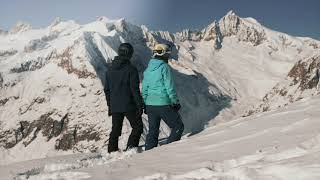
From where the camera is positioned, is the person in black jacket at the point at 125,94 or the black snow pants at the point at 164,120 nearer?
the black snow pants at the point at 164,120

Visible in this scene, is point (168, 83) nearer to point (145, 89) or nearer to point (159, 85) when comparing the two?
point (159, 85)

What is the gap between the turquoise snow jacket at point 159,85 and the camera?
1331 cm

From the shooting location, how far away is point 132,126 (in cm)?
1417

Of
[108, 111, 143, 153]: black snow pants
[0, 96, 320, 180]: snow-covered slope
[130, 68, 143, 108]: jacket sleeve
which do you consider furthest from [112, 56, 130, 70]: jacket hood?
[0, 96, 320, 180]: snow-covered slope

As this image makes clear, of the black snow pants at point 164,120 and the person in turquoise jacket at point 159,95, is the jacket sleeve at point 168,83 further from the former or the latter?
the black snow pants at point 164,120

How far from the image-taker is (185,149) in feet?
36.8

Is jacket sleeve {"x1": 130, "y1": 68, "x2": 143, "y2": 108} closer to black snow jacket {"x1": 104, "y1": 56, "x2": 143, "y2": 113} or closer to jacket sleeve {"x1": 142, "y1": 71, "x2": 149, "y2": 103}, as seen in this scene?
black snow jacket {"x1": 104, "y1": 56, "x2": 143, "y2": 113}

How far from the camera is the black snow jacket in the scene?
45.8 ft

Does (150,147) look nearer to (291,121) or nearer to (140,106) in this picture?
(140,106)

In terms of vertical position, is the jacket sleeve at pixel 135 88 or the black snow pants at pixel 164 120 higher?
the jacket sleeve at pixel 135 88

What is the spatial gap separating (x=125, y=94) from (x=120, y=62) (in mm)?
756

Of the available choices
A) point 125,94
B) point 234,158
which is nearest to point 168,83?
point 125,94

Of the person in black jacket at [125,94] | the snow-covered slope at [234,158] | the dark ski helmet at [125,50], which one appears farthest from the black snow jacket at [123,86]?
the snow-covered slope at [234,158]

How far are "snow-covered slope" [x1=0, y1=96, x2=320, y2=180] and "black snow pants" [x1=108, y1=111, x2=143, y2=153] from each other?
3.56 ft
